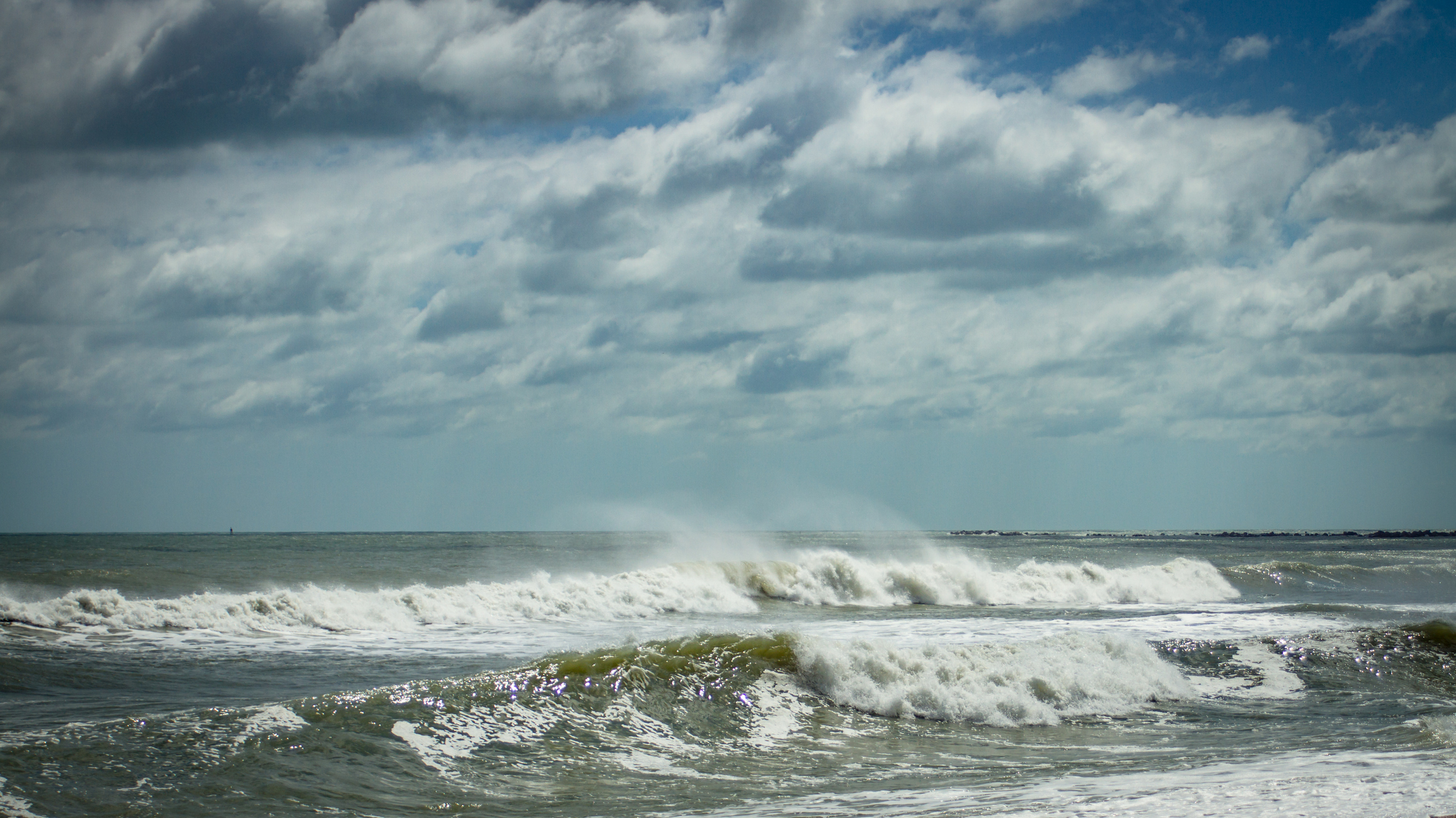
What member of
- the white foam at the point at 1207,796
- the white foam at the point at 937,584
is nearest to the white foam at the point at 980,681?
the white foam at the point at 1207,796

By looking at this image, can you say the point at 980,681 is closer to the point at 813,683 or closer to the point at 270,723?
the point at 813,683

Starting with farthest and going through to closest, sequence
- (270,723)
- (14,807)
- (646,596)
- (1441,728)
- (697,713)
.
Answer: (646,596), (697,713), (1441,728), (270,723), (14,807)

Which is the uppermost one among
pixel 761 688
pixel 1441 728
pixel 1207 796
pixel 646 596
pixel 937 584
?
pixel 1207 796

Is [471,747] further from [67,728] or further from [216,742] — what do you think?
[67,728]

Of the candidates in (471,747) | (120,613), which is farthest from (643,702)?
(120,613)

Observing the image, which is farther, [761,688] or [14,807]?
[761,688]

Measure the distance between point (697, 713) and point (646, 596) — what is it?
61.7 ft

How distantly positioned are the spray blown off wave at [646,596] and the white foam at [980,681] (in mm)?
12570

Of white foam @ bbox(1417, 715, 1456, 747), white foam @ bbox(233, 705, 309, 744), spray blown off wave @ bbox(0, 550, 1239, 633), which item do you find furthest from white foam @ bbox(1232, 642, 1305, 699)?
spray blown off wave @ bbox(0, 550, 1239, 633)

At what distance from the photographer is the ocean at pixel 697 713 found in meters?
8.34

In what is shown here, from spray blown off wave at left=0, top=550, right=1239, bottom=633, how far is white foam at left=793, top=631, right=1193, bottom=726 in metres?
12.6

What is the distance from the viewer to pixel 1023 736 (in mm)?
11656

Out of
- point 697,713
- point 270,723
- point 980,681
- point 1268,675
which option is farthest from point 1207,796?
point 1268,675

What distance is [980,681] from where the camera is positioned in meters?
13.2
